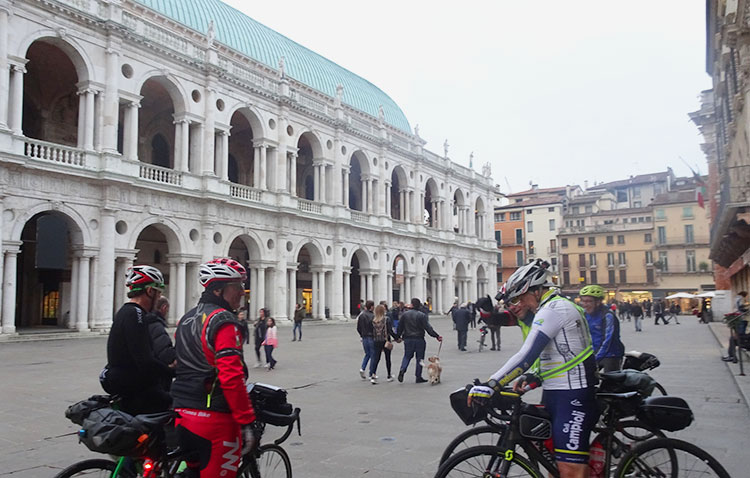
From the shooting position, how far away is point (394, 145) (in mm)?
42438

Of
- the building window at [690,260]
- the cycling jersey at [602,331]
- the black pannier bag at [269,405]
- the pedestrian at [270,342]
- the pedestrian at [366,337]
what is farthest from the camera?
the building window at [690,260]

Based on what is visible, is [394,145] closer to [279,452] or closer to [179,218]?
[179,218]

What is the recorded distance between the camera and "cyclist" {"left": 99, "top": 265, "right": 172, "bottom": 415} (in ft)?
12.8

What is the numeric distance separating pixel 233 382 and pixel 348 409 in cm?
594

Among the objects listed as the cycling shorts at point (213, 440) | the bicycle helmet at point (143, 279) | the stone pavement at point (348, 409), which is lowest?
the stone pavement at point (348, 409)

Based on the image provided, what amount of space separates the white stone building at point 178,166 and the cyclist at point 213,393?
65.9 ft

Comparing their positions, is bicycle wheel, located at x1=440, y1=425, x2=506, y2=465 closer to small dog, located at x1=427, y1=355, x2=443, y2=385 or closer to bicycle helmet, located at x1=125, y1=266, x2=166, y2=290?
bicycle helmet, located at x1=125, y1=266, x2=166, y2=290

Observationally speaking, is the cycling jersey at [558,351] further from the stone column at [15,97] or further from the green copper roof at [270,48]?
the green copper roof at [270,48]

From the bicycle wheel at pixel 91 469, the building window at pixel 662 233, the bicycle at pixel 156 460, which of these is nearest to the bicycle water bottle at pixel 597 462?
the bicycle at pixel 156 460

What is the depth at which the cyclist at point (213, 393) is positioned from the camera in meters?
3.31

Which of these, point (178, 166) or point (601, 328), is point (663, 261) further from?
point (601, 328)

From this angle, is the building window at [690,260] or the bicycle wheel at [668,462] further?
the building window at [690,260]

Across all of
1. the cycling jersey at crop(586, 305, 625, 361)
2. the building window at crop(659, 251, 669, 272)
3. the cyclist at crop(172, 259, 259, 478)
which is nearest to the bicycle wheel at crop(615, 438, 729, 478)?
the cyclist at crop(172, 259, 259, 478)

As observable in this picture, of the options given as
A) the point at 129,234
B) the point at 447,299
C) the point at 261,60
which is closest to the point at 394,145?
the point at 261,60
